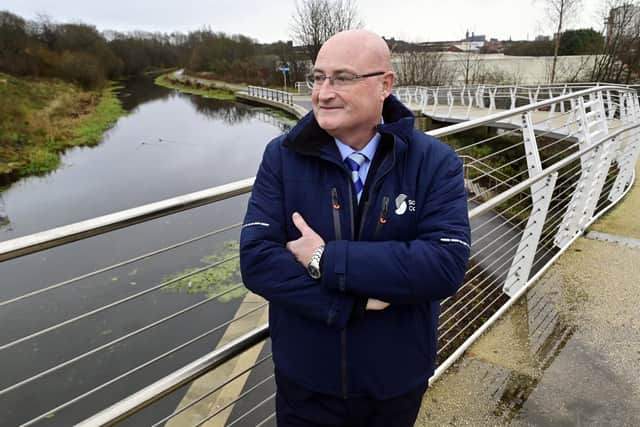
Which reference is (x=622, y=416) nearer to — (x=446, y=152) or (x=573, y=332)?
(x=573, y=332)

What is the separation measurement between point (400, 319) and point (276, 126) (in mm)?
25868

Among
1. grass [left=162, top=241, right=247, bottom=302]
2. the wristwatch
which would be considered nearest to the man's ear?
the wristwatch

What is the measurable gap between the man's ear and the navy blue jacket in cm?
10

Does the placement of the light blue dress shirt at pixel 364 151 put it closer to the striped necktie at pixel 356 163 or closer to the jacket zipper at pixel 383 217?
the striped necktie at pixel 356 163

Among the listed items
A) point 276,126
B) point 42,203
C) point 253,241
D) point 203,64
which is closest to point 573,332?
point 253,241

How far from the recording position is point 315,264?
1127mm

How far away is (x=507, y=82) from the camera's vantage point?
1033 inches

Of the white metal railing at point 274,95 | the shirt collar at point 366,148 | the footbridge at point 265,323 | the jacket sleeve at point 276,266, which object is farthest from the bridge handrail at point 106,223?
the white metal railing at point 274,95

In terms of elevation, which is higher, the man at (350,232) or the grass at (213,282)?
the man at (350,232)

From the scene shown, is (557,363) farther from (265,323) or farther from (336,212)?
(336,212)

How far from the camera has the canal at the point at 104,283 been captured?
4.73 meters

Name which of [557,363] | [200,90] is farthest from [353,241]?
[200,90]

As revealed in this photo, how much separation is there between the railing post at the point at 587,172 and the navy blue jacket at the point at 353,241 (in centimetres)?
272

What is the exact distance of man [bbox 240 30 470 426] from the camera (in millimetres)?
1151
